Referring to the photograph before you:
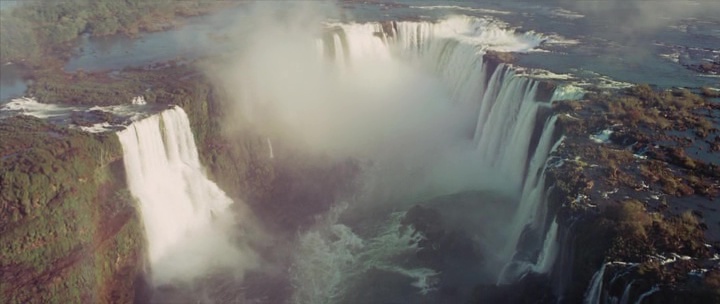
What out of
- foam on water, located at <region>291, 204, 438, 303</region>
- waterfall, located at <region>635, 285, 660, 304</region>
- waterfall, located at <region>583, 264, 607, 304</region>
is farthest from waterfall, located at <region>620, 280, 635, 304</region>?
foam on water, located at <region>291, 204, 438, 303</region>

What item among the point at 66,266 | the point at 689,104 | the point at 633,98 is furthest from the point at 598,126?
the point at 66,266

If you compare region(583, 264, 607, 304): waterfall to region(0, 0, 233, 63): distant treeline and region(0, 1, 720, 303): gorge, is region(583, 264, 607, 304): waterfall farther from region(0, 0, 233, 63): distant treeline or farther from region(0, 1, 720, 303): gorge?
region(0, 0, 233, 63): distant treeline

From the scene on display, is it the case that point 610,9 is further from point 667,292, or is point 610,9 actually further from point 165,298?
point 165,298

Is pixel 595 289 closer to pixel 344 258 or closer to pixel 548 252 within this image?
pixel 548 252

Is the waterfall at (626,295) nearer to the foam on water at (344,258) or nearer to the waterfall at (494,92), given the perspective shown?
the waterfall at (494,92)

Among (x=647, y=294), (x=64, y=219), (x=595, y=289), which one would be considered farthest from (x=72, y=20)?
(x=647, y=294)
